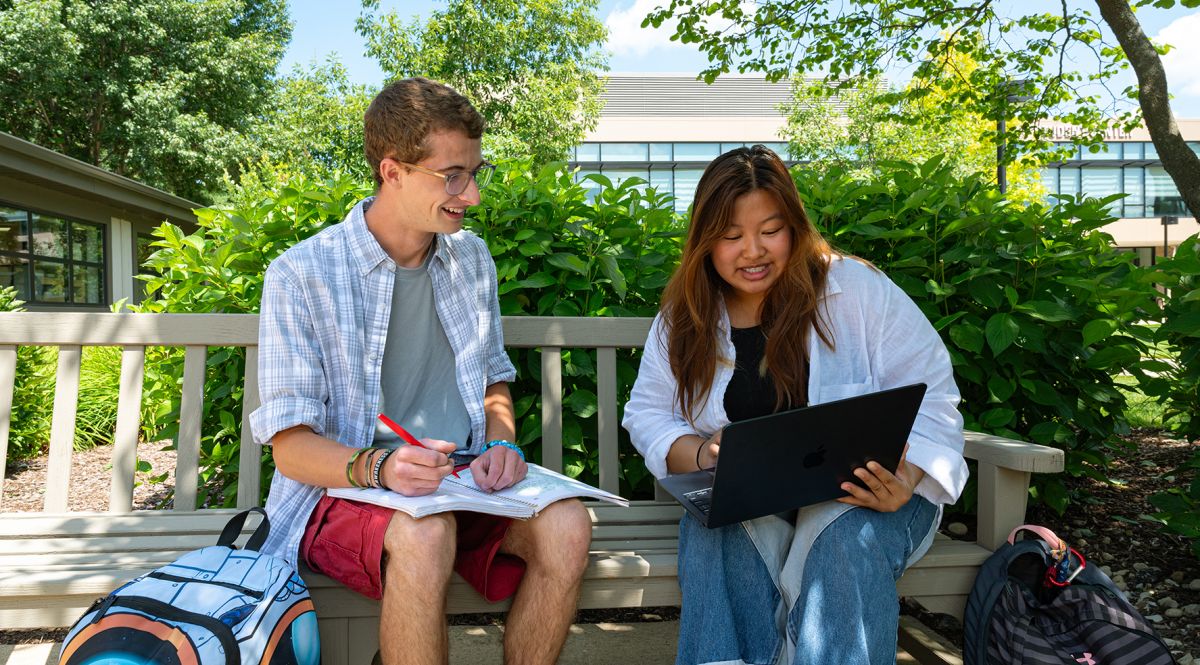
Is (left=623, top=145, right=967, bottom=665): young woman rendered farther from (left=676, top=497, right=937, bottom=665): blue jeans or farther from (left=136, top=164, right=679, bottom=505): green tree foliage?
(left=136, top=164, right=679, bottom=505): green tree foliage

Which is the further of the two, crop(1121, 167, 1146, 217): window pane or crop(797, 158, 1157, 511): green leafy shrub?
crop(1121, 167, 1146, 217): window pane

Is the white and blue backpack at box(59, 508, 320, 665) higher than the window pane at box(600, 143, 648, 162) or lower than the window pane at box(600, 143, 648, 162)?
lower

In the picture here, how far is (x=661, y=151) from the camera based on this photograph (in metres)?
36.9

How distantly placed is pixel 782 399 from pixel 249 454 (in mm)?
1701

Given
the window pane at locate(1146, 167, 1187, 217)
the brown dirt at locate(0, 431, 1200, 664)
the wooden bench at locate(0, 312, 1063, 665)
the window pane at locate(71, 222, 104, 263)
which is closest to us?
the wooden bench at locate(0, 312, 1063, 665)

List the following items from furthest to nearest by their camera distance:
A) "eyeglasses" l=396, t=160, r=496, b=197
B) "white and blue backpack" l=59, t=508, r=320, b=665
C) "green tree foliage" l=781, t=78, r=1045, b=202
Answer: "green tree foliage" l=781, t=78, r=1045, b=202 → "eyeglasses" l=396, t=160, r=496, b=197 → "white and blue backpack" l=59, t=508, r=320, b=665

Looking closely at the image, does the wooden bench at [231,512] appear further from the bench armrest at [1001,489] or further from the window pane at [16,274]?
the window pane at [16,274]

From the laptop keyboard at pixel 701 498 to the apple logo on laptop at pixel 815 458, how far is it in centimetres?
25

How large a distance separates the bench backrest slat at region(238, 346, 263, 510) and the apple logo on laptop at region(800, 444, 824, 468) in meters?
1.75

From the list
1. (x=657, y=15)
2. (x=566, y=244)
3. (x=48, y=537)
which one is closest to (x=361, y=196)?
(x=566, y=244)

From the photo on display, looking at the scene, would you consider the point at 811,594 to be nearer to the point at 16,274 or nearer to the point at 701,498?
the point at 701,498

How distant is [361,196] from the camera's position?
10.7 ft

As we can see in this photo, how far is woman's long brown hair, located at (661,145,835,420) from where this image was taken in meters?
2.25

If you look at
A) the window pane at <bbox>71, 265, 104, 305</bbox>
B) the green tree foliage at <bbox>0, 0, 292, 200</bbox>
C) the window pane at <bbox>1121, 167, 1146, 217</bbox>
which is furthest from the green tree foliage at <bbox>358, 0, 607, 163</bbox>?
the window pane at <bbox>1121, 167, 1146, 217</bbox>
